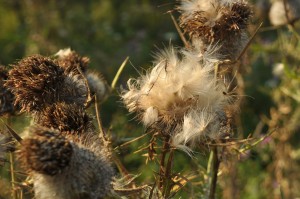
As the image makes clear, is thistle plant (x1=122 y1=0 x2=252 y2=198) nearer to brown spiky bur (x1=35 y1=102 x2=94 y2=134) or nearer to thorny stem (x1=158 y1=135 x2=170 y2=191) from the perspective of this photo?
thorny stem (x1=158 y1=135 x2=170 y2=191)

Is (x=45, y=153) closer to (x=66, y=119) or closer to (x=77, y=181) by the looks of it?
(x=77, y=181)

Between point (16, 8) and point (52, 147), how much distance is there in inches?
359

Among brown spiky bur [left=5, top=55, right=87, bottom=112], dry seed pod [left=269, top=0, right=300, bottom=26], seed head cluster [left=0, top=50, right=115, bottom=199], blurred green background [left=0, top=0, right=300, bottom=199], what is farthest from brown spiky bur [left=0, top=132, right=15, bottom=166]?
blurred green background [left=0, top=0, right=300, bottom=199]

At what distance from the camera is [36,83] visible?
167 centimetres

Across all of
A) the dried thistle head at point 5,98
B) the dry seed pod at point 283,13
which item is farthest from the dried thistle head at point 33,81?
the dry seed pod at point 283,13

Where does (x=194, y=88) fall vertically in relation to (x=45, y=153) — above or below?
below

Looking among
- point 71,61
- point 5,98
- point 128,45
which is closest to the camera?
point 5,98

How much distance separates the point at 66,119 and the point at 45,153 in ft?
0.80

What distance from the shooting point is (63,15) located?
33.4ft

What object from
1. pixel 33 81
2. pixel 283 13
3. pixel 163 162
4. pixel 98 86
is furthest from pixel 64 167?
pixel 283 13

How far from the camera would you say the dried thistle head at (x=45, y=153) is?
4.17 feet

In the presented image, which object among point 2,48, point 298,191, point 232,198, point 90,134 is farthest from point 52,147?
point 2,48

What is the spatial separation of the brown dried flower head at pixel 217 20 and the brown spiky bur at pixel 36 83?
18.9 inches

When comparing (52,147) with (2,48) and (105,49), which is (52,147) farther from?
(105,49)
